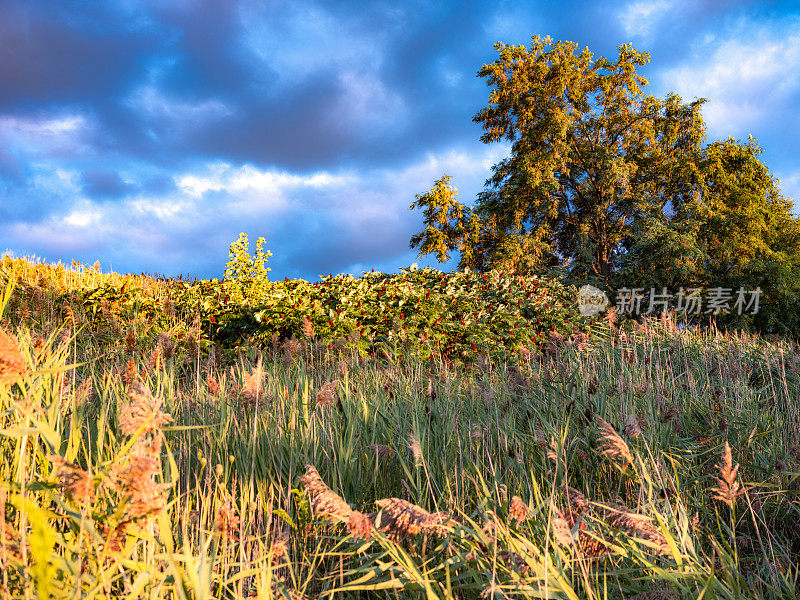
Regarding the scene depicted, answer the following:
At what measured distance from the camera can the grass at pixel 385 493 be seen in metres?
1.28

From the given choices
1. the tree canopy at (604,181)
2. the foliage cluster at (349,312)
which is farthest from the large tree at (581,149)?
the foliage cluster at (349,312)

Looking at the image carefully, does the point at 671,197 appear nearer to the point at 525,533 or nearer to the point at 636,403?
the point at 636,403

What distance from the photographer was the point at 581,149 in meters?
20.2

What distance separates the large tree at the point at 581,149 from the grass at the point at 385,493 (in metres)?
15.9

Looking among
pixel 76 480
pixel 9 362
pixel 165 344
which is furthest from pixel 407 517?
pixel 165 344

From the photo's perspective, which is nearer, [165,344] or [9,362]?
[9,362]

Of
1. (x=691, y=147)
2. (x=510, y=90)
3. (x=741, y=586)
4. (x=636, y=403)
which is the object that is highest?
(x=510, y=90)

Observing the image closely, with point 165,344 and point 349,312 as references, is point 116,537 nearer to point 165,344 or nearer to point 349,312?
point 165,344

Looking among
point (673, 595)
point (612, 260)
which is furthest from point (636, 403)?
point (612, 260)

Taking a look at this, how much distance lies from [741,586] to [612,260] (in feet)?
66.5

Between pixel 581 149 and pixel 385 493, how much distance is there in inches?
799

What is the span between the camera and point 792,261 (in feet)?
66.8

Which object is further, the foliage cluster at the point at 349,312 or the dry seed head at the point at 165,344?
the foliage cluster at the point at 349,312

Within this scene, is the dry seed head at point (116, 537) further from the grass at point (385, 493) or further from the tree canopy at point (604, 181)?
the tree canopy at point (604, 181)
